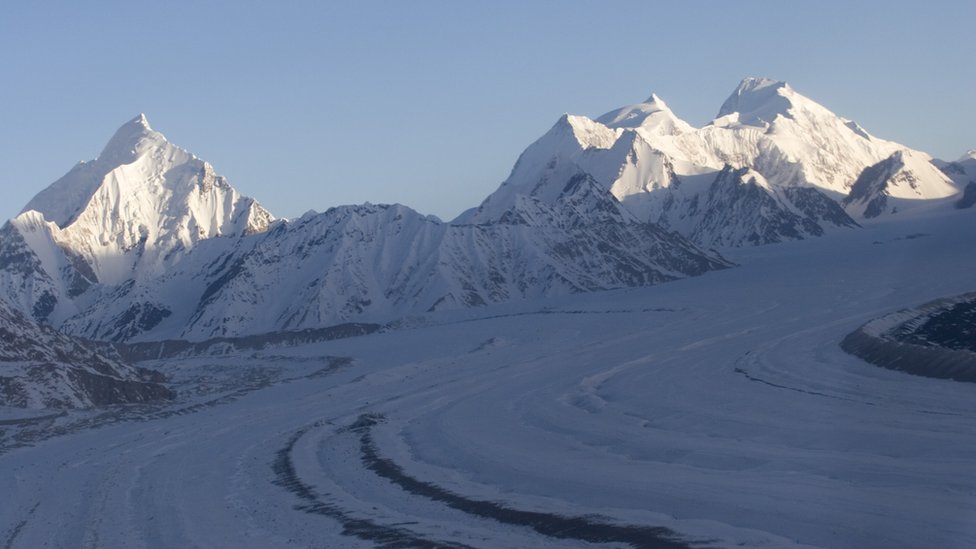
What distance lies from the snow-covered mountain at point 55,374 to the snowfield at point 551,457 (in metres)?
3.58

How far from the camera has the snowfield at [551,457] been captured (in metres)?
24.4

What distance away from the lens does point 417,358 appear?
93.4m

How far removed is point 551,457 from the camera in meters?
33.9

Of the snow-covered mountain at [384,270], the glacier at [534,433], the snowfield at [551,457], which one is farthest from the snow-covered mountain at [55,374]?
the snow-covered mountain at [384,270]

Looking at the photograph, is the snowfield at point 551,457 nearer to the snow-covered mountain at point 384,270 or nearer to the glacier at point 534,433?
the glacier at point 534,433

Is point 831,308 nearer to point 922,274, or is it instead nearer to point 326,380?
point 922,274

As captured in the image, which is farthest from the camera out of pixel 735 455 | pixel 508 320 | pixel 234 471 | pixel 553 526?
pixel 508 320

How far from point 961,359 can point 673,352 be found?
24.5 metres

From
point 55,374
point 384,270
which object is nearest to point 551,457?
point 55,374

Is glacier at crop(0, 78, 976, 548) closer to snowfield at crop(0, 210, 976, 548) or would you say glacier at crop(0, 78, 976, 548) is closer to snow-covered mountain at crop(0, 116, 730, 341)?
snowfield at crop(0, 210, 976, 548)

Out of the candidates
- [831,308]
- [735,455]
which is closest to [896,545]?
[735,455]

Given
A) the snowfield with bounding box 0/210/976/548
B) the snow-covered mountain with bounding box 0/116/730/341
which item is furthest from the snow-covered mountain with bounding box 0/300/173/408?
the snow-covered mountain with bounding box 0/116/730/341

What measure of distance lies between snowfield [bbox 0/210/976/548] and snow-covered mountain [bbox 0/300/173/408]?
11.7 ft

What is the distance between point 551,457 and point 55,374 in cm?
4919
